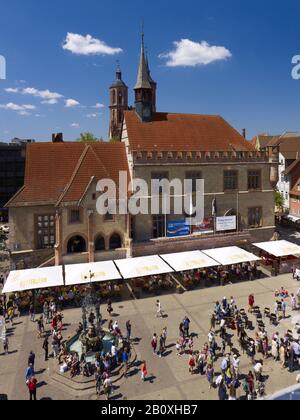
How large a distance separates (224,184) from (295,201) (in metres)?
24.5

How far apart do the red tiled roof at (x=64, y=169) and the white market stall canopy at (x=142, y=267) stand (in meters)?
7.74

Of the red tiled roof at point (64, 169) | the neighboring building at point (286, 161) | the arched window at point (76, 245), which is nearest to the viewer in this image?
the red tiled roof at point (64, 169)

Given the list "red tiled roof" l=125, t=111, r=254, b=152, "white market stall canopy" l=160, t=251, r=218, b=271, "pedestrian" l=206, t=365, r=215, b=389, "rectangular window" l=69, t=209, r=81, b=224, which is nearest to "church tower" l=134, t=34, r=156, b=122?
"red tiled roof" l=125, t=111, r=254, b=152

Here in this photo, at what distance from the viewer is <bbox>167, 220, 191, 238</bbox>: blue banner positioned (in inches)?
1458

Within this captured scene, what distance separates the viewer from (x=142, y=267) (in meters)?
30.0

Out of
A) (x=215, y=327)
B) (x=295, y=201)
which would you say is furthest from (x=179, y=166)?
(x=295, y=201)

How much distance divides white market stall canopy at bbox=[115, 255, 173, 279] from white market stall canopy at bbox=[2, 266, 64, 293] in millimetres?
5311

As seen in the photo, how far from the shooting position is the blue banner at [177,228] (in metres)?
37.0

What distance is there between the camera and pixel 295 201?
58.1m

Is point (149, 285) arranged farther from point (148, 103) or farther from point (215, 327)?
point (148, 103)

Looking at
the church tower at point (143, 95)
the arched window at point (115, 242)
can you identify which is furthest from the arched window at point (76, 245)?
the church tower at point (143, 95)

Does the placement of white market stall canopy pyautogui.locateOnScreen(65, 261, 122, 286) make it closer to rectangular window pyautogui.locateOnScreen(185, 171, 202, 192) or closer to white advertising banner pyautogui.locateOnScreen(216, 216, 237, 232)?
rectangular window pyautogui.locateOnScreen(185, 171, 202, 192)

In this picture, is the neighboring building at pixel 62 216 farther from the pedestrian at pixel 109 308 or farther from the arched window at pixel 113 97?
the arched window at pixel 113 97

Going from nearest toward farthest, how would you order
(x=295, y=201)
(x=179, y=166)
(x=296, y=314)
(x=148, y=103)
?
(x=296, y=314) < (x=179, y=166) < (x=148, y=103) < (x=295, y=201)
